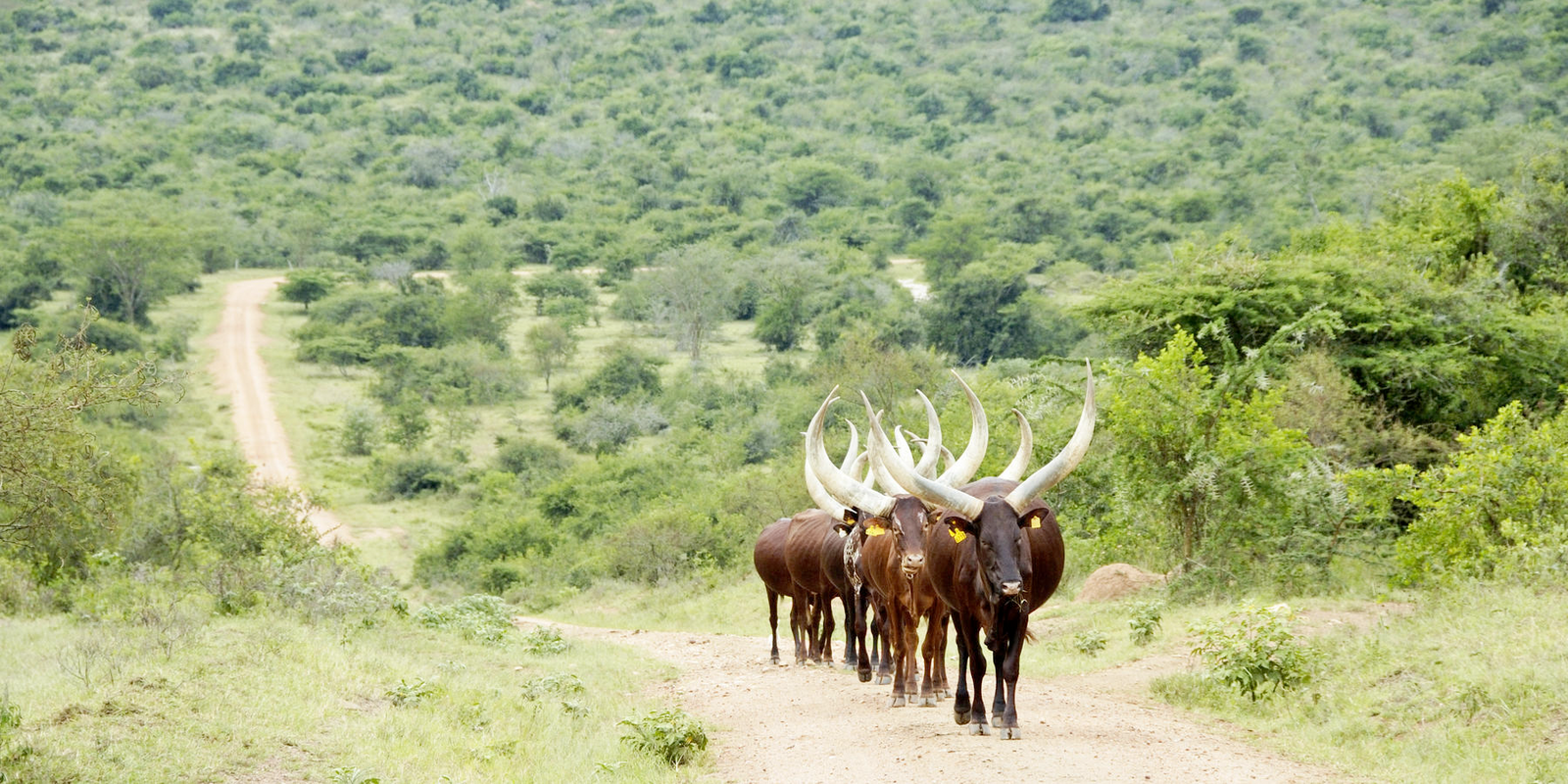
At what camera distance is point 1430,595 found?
11.4m

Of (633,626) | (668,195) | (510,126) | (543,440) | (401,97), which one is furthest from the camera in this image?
(401,97)

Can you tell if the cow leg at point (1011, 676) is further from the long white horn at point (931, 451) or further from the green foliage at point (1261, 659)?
the green foliage at point (1261, 659)

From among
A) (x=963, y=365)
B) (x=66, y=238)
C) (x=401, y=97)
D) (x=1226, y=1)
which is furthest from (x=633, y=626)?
(x=1226, y=1)

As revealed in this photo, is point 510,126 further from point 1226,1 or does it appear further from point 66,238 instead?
point 1226,1

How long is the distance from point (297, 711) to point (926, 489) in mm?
4447

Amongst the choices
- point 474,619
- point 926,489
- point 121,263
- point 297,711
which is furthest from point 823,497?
point 121,263

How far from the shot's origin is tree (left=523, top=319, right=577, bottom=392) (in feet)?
155

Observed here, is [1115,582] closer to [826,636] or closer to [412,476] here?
[826,636]

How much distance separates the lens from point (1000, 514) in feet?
27.4

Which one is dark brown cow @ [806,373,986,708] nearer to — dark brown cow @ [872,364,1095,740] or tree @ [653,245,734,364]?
dark brown cow @ [872,364,1095,740]

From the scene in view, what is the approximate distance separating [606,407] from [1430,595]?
1227 inches

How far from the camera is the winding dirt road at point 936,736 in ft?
25.0

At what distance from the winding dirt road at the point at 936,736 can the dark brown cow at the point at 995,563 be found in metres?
0.32

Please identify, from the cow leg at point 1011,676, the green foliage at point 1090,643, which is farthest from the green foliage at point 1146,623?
the cow leg at point 1011,676
